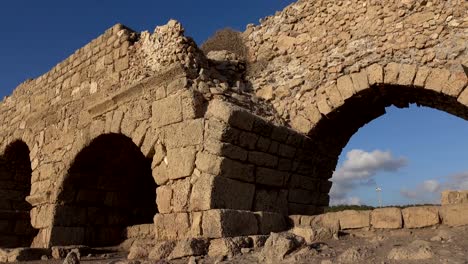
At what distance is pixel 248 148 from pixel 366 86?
1.68 meters

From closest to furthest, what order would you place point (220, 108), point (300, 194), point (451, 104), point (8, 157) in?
1. point (220, 108)
2. point (451, 104)
3. point (300, 194)
4. point (8, 157)

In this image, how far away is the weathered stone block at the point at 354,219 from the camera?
4473 mm

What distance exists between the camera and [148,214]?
26.5 feet

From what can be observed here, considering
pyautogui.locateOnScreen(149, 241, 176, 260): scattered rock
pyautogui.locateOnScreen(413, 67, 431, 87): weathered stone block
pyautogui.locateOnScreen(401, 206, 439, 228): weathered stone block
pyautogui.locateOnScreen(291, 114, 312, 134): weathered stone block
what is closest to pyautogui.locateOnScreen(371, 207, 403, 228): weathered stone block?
pyautogui.locateOnScreen(401, 206, 439, 228): weathered stone block

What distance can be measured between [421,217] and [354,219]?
680 millimetres

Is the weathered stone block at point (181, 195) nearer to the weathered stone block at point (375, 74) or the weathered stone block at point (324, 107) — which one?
the weathered stone block at point (324, 107)

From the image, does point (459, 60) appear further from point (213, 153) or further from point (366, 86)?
point (213, 153)

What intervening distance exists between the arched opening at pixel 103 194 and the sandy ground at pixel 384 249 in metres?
3.64

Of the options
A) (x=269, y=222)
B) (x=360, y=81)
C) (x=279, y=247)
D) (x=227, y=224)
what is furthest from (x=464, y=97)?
(x=227, y=224)

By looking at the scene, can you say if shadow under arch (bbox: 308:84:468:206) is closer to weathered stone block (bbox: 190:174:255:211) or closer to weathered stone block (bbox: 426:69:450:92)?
weathered stone block (bbox: 426:69:450:92)

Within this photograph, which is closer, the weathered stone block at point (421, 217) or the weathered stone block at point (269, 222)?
the weathered stone block at point (421, 217)

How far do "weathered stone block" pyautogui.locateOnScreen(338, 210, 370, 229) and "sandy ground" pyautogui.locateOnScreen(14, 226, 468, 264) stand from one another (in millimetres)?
85

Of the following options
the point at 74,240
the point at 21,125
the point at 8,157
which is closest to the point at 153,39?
the point at 74,240

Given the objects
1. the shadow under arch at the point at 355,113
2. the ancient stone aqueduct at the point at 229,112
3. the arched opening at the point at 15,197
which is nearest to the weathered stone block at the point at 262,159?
the ancient stone aqueduct at the point at 229,112
